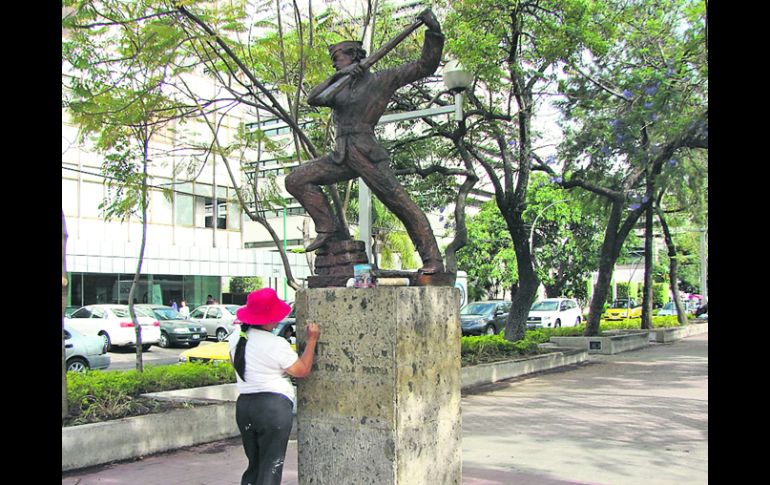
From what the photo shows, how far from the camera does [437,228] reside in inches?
1638

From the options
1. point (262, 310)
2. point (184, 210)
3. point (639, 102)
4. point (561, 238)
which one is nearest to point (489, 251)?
point (561, 238)

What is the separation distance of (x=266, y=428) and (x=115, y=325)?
1973 centimetres

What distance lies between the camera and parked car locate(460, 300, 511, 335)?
26.4 metres

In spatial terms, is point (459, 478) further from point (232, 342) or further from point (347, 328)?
point (232, 342)

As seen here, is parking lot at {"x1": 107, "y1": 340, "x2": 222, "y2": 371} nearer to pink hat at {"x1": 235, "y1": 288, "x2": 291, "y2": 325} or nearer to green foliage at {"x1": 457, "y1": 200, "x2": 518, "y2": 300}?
pink hat at {"x1": 235, "y1": 288, "x2": 291, "y2": 325}

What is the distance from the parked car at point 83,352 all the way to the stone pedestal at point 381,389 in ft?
35.8

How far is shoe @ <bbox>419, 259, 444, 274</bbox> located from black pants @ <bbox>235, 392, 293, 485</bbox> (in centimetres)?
124

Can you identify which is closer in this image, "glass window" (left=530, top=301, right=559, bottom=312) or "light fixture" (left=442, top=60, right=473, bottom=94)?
"light fixture" (left=442, top=60, right=473, bottom=94)

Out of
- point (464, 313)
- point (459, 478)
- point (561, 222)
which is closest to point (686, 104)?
point (459, 478)

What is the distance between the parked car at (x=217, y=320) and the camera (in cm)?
2641

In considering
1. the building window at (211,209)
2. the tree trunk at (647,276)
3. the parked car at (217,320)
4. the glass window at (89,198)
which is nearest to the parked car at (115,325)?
the parked car at (217,320)

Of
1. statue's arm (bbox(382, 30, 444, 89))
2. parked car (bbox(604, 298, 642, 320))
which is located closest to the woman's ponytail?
statue's arm (bbox(382, 30, 444, 89))

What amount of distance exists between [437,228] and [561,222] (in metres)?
8.35

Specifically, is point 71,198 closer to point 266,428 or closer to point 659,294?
point 266,428
